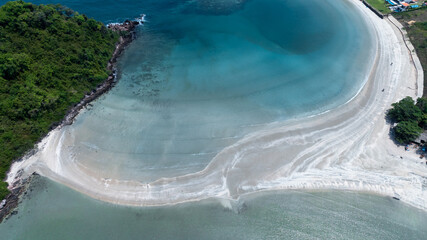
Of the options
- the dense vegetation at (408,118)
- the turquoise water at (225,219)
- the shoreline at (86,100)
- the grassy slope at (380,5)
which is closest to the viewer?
the turquoise water at (225,219)

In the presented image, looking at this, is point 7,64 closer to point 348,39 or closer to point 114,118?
point 114,118

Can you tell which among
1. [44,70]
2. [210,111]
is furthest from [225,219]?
[44,70]

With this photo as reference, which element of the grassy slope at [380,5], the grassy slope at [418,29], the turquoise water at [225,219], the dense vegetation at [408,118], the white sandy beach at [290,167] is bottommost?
the turquoise water at [225,219]

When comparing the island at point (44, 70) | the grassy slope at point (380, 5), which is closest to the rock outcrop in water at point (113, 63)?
the island at point (44, 70)

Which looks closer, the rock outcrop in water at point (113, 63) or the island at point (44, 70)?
the island at point (44, 70)

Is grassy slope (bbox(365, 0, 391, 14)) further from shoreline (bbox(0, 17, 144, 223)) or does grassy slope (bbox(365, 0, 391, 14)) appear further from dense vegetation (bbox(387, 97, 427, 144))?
shoreline (bbox(0, 17, 144, 223))

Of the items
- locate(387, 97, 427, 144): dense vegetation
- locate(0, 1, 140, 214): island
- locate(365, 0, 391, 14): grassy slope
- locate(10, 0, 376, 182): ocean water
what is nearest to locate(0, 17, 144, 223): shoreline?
locate(0, 1, 140, 214): island

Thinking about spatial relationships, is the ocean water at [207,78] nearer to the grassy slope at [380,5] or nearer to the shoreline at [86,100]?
the shoreline at [86,100]

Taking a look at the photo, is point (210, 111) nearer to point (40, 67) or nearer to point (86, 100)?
point (86, 100)
